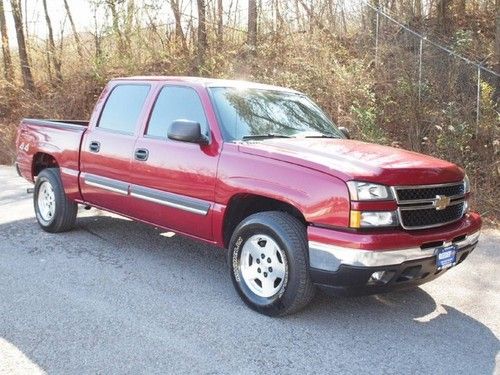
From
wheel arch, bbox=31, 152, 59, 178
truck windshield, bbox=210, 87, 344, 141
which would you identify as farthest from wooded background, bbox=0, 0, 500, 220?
wheel arch, bbox=31, 152, 59, 178

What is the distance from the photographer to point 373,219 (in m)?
3.66

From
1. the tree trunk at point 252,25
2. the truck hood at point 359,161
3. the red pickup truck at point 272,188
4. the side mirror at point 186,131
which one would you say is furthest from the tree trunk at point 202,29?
the truck hood at point 359,161

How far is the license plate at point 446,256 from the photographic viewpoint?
390 centimetres

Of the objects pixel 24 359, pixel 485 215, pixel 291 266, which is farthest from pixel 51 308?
pixel 485 215

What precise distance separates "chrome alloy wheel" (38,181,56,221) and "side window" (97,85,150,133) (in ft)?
3.94

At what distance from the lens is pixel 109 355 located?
3453 millimetres

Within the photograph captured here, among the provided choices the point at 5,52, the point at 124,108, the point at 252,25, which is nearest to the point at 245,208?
the point at 124,108

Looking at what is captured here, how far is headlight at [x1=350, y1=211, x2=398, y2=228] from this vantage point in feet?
11.9

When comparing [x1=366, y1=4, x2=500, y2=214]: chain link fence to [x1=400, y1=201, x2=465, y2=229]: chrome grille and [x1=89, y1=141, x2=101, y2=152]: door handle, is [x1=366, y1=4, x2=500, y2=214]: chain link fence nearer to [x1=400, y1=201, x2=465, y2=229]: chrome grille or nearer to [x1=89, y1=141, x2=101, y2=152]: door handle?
[x1=400, y1=201, x2=465, y2=229]: chrome grille

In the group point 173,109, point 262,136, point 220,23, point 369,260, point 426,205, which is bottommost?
point 369,260

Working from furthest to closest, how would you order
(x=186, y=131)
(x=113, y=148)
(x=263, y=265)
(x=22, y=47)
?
1. (x=22, y=47)
2. (x=113, y=148)
3. (x=186, y=131)
4. (x=263, y=265)

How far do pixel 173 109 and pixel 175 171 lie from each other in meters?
0.68

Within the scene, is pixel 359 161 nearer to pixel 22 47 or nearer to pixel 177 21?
pixel 177 21

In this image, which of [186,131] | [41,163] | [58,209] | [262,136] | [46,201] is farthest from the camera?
Result: [41,163]
